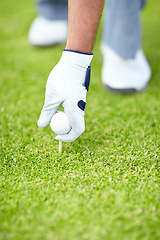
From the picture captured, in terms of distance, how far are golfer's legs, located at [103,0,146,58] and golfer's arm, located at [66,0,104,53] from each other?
95 cm

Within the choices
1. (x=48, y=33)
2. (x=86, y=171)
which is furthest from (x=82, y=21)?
(x=48, y=33)

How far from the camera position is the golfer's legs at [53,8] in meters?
3.28

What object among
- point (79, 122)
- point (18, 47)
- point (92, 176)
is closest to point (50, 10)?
point (18, 47)

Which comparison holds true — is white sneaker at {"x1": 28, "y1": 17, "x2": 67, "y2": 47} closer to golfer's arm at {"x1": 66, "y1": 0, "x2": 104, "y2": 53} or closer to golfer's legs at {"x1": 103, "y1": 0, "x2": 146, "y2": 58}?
golfer's legs at {"x1": 103, "y1": 0, "x2": 146, "y2": 58}

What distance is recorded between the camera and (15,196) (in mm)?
1229

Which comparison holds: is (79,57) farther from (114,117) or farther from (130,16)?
(130,16)

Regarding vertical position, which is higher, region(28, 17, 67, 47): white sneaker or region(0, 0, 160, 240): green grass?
region(28, 17, 67, 47): white sneaker

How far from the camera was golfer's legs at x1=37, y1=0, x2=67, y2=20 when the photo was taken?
3.28 m

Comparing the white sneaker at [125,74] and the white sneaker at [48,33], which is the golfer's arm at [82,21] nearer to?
the white sneaker at [125,74]

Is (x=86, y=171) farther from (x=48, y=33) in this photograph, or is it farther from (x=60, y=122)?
(x=48, y=33)

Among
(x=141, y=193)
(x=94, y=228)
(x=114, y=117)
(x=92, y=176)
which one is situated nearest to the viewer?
(x=94, y=228)

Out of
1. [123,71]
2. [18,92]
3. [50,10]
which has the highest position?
[50,10]

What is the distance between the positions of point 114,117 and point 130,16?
3.30 feet

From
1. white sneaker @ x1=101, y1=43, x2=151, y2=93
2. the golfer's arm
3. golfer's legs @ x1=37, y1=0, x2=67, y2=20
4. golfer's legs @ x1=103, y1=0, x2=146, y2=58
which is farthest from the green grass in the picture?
golfer's legs @ x1=37, y1=0, x2=67, y2=20
